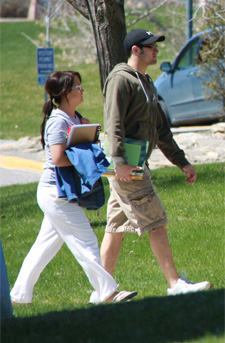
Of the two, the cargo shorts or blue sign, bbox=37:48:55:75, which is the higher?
the cargo shorts

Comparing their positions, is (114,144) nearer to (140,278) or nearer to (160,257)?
(160,257)

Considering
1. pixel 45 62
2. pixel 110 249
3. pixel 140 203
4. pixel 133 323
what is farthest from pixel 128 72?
pixel 45 62

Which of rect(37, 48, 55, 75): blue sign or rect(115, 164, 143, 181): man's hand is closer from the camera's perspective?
rect(115, 164, 143, 181): man's hand

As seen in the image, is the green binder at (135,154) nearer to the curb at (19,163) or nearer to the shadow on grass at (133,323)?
the shadow on grass at (133,323)

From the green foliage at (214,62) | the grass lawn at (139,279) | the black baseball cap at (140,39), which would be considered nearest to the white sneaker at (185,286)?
the grass lawn at (139,279)

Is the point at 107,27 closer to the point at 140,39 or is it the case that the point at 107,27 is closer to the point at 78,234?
the point at 140,39

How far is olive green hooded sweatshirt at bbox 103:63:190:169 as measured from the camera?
4.86 meters

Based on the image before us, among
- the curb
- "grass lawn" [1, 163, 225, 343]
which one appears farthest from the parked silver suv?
"grass lawn" [1, 163, 225, 343]

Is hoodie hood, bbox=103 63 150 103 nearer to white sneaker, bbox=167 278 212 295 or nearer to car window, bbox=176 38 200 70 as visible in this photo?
white sneaker, bbox=167 278 212 295

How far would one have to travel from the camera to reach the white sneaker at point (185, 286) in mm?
4918

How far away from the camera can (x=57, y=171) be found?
4906 millimetres

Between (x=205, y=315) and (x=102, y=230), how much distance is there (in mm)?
4383

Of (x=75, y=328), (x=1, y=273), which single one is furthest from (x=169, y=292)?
(x=75, y=328)

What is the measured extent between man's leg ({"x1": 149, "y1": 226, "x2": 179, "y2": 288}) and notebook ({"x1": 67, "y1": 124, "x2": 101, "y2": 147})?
0.78 metres
